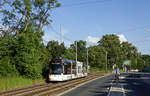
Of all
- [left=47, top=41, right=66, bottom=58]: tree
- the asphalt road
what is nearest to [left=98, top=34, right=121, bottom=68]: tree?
[left=47, top=41, right=66, bottom=58]: tree

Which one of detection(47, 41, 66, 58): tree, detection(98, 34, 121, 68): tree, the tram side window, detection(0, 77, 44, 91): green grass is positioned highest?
detection(98, 34, 121, 68): tree

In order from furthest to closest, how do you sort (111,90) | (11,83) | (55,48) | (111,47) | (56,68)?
Result: (111,47)
(55,48)
(56,68)
(11,83)
(111,90)

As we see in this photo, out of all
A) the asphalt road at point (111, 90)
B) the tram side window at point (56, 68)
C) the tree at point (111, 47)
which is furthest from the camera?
the tree at point (111, 47)

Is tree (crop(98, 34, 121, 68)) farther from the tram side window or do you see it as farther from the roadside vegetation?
the tram side window

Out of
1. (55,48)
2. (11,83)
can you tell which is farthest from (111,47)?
(11,83)

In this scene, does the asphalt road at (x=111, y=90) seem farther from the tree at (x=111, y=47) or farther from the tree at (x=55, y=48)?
the tree at (x=111, y=47)

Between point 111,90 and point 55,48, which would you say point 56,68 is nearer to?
point 55,48

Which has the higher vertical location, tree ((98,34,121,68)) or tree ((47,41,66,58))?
tree ((98,34,121,68))

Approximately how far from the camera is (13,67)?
31.3 meters

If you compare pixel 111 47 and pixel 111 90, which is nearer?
pixel 111 90

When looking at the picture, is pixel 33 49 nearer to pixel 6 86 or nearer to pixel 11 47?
pixel 11 47

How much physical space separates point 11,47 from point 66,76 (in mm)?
8853

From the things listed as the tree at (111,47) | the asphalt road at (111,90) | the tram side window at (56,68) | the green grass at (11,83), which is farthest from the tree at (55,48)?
the tree at (111,47)

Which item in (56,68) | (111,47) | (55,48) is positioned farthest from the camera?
(111,47)
